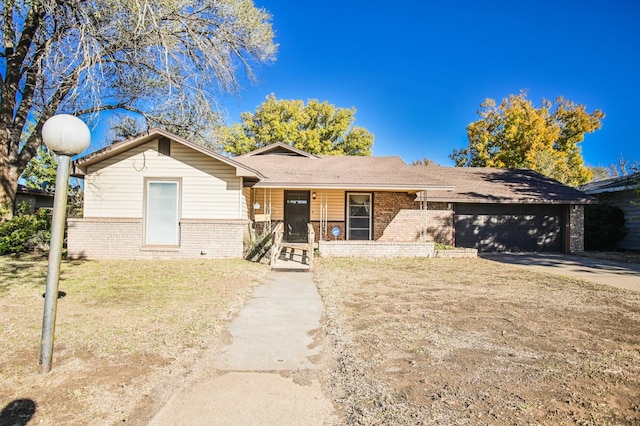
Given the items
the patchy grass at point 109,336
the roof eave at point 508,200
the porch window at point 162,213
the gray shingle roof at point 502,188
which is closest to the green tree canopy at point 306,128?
the gray shingle roof at point 502,188

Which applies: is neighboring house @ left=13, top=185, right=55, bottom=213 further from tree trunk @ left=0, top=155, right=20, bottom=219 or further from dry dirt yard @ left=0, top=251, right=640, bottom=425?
dry dirt yard @ left=0, top=251, right=640, bottom=425

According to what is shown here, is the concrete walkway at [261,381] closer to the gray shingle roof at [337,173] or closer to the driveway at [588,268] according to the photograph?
the gray shingle roof at [337,173]

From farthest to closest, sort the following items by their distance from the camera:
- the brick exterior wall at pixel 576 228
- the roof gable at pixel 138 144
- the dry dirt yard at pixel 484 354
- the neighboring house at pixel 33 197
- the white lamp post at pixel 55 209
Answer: the neighboring house at pixel 33 197, the brick exterior wall at pixel 576 228, the roof gable at pixel 138 144, the white lamp post at pixel 55 209, the dry dirt yard at pixel 484 354

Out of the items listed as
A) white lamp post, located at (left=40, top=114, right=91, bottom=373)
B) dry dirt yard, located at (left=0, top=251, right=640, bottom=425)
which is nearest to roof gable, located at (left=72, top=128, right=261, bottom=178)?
dry dirt yard, located at (left=0, top=251, right=640, bottom=425)

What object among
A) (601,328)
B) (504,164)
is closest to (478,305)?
(601,328)

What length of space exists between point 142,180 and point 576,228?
671 inches

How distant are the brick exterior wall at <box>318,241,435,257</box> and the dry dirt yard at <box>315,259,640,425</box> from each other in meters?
4.61

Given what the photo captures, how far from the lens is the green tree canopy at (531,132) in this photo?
27547mm

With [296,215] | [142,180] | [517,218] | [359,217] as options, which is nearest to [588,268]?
[517,218]

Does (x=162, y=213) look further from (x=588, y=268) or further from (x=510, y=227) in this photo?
(x=510, y=227)

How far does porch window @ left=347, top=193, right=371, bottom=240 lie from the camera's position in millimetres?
14875

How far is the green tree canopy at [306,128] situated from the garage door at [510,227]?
1841 centimetres

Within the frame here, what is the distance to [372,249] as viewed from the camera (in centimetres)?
1237

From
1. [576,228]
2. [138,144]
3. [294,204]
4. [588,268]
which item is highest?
[138,144]
